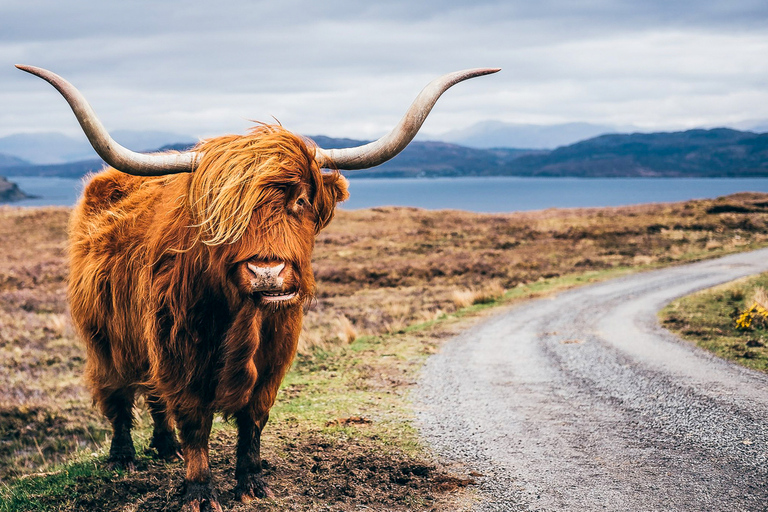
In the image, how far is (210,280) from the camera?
349 cm

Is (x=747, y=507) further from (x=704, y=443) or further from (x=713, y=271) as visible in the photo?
(x=713, y=271)

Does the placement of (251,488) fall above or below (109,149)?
below

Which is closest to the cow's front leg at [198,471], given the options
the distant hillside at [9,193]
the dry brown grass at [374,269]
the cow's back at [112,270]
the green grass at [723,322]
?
the cow's back at [112,270]

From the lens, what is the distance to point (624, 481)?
4.36 metres

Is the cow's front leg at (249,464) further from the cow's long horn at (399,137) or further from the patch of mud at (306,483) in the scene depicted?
the cow's long horn at (399,137)

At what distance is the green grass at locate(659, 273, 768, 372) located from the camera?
827 centimetres

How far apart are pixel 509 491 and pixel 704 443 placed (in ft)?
6.56

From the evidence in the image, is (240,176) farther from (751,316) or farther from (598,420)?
(751,316)

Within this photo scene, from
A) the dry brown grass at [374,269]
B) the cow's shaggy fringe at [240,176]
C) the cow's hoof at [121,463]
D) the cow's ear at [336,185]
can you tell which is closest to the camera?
the cow's shaggy fringe at [240,176]

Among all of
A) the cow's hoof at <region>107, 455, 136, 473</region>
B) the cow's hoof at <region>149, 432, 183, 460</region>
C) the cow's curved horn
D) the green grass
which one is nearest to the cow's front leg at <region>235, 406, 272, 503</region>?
the cow's hoof at <region>149, 432, 183, 460</region>

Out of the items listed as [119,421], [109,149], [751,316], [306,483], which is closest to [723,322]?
[751,316]

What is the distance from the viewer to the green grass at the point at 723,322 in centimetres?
827

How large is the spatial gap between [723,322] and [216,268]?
10260 mm

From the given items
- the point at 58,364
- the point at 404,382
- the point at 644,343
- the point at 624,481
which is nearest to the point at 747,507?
the point at 624,481
